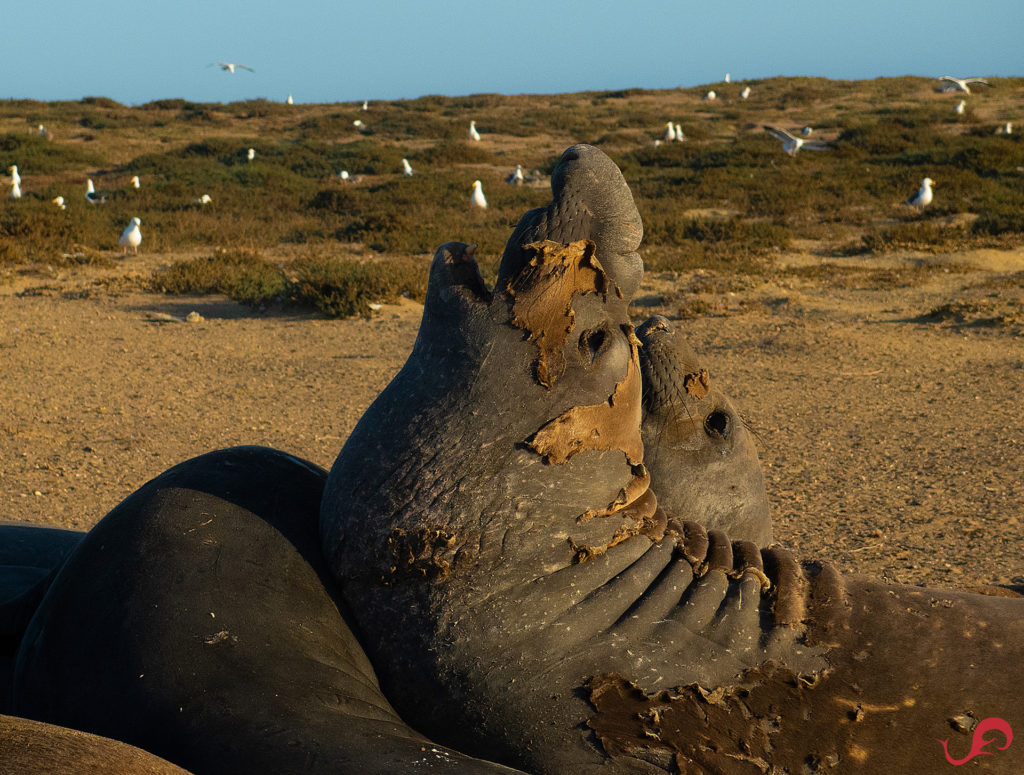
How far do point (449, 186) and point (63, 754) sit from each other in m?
21.0

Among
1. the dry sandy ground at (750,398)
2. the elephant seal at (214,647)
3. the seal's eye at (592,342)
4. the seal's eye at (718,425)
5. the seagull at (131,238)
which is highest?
the seal's eye at (592,342)

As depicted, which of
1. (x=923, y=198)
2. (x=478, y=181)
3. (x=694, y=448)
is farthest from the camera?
(x=478, y=181)

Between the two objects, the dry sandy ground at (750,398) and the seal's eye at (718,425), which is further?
the dry sandy ground at (750,398)

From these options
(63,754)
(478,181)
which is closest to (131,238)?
(478,181)

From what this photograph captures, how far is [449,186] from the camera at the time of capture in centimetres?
2202

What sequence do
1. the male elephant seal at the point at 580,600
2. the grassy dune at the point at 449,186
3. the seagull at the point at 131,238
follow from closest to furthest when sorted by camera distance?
the male elephant seal at the point at 580,600 < the grassy dune at the point at 449,186 < the seagull at the point at 131,238

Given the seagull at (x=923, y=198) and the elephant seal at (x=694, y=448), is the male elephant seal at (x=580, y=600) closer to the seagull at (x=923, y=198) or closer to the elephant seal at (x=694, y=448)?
the elephant seal at (x=694, y=448)

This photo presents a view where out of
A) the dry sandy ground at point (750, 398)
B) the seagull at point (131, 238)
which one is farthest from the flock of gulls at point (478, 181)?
the dry sandy ground at point (750, 398)

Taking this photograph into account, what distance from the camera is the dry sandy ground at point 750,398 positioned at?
17.4 ft

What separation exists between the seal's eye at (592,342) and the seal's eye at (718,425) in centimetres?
78

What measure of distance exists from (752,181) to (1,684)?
19.5m

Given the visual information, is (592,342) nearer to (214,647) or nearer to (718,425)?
(718,425)

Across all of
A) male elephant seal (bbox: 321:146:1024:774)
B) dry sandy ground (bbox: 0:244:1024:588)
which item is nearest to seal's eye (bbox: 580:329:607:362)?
male elephant seal (bbox: 321:146:1024:774)

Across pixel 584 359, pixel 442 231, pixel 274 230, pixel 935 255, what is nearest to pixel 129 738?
pixel 584 359
